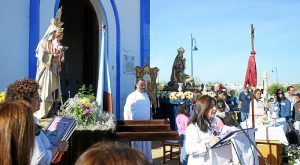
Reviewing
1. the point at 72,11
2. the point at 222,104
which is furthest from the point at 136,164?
the point at 72,11

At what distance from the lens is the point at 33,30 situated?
805cm

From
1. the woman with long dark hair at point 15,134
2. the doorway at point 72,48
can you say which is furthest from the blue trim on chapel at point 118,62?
the woman with long dark hair at point 15,134

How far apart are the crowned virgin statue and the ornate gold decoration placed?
15.5ft

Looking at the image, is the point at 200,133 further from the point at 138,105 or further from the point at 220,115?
the point at 138,105

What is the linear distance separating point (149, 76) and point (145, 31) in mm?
1472

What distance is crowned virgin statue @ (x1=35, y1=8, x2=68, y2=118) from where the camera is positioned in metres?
6.26

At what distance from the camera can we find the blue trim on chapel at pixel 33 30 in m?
7.99

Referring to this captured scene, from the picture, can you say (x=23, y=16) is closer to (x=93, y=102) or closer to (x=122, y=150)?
(x=93, y=102)

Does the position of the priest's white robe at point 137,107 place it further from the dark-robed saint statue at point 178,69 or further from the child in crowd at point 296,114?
the dark-robed saint statue at point 178,69

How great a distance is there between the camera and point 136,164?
1314 mm

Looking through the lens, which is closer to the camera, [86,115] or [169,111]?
[86,115]

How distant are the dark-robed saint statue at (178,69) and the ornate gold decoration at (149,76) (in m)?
2.63

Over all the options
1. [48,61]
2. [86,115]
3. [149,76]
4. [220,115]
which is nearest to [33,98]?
[86,115]

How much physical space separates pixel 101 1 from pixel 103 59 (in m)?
1.91
